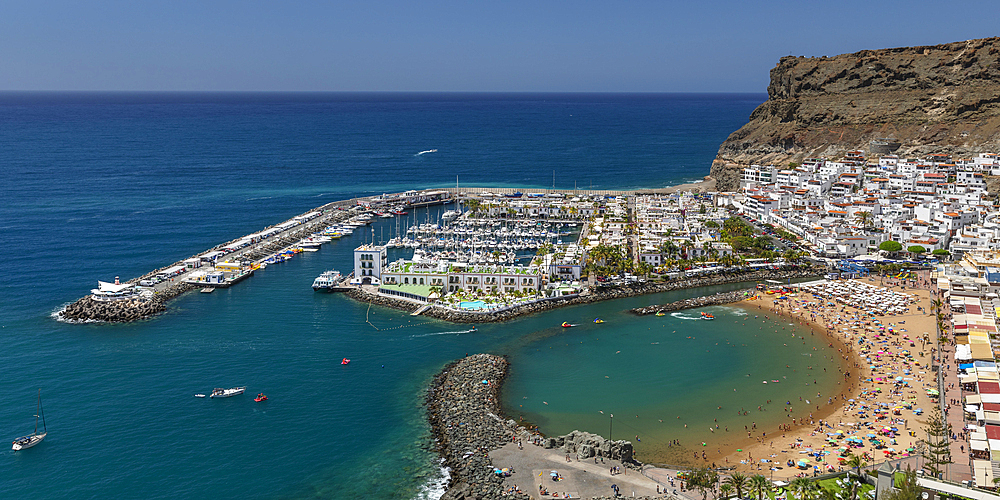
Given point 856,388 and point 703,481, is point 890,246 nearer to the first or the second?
point 856,388

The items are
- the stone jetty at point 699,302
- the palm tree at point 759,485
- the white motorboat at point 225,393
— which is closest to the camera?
the palm tree at point 759,485

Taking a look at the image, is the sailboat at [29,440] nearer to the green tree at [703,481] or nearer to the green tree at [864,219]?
the green tree at [703,481]

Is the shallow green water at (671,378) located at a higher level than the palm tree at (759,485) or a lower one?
lower

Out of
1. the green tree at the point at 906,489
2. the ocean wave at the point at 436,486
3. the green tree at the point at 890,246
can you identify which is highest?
the green tree at the point at 890,246

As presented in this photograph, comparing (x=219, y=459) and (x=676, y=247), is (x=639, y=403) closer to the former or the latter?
(x=219, y=459)

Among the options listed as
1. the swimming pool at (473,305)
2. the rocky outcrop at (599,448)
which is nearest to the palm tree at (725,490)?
the rocky outcrop at (599,448)

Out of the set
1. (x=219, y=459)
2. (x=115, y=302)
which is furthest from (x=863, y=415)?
(x=115, y=302)

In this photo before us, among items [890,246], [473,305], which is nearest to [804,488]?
[473,305]
